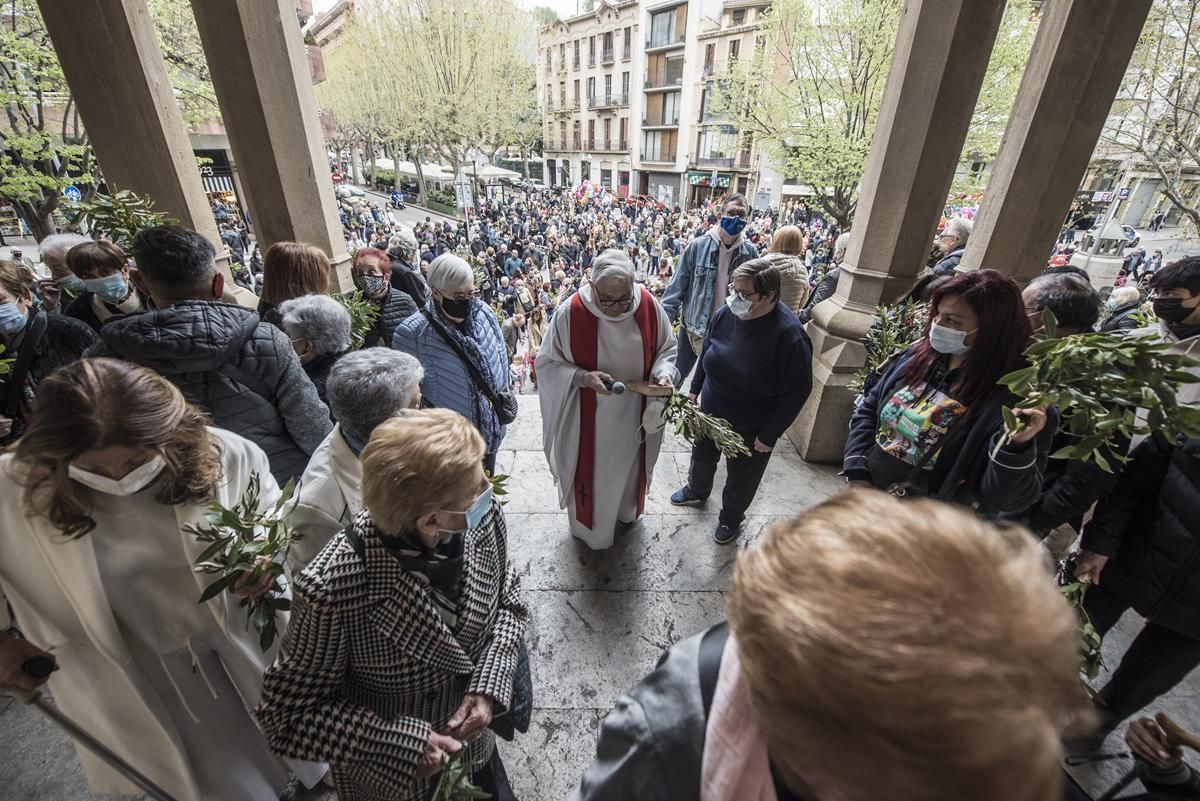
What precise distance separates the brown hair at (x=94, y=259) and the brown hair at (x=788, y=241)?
4625mm

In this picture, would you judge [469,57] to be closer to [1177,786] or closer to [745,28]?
[745,28]

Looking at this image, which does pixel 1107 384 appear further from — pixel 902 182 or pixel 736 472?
pixel 902 182

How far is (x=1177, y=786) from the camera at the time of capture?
4.54ft

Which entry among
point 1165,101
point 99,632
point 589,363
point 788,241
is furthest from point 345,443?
point 1165,101

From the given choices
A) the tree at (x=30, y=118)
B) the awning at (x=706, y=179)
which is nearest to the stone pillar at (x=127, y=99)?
the tree at (x=30, y=118)

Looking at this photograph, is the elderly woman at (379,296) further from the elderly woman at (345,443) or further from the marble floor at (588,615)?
the elderly woman at (345,443)

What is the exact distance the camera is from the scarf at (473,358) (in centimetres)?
269

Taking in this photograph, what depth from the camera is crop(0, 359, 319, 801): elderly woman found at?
4.29ft

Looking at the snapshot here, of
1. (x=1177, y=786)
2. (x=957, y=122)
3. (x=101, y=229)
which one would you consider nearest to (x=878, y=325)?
(x=957, y=122)

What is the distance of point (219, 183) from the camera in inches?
992

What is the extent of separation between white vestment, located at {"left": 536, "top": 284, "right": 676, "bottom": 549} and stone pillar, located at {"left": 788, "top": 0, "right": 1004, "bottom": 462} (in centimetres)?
172

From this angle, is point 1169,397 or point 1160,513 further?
point 1160,513

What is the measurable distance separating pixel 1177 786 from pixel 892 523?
5.81 feet

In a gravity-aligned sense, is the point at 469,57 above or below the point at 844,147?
above
